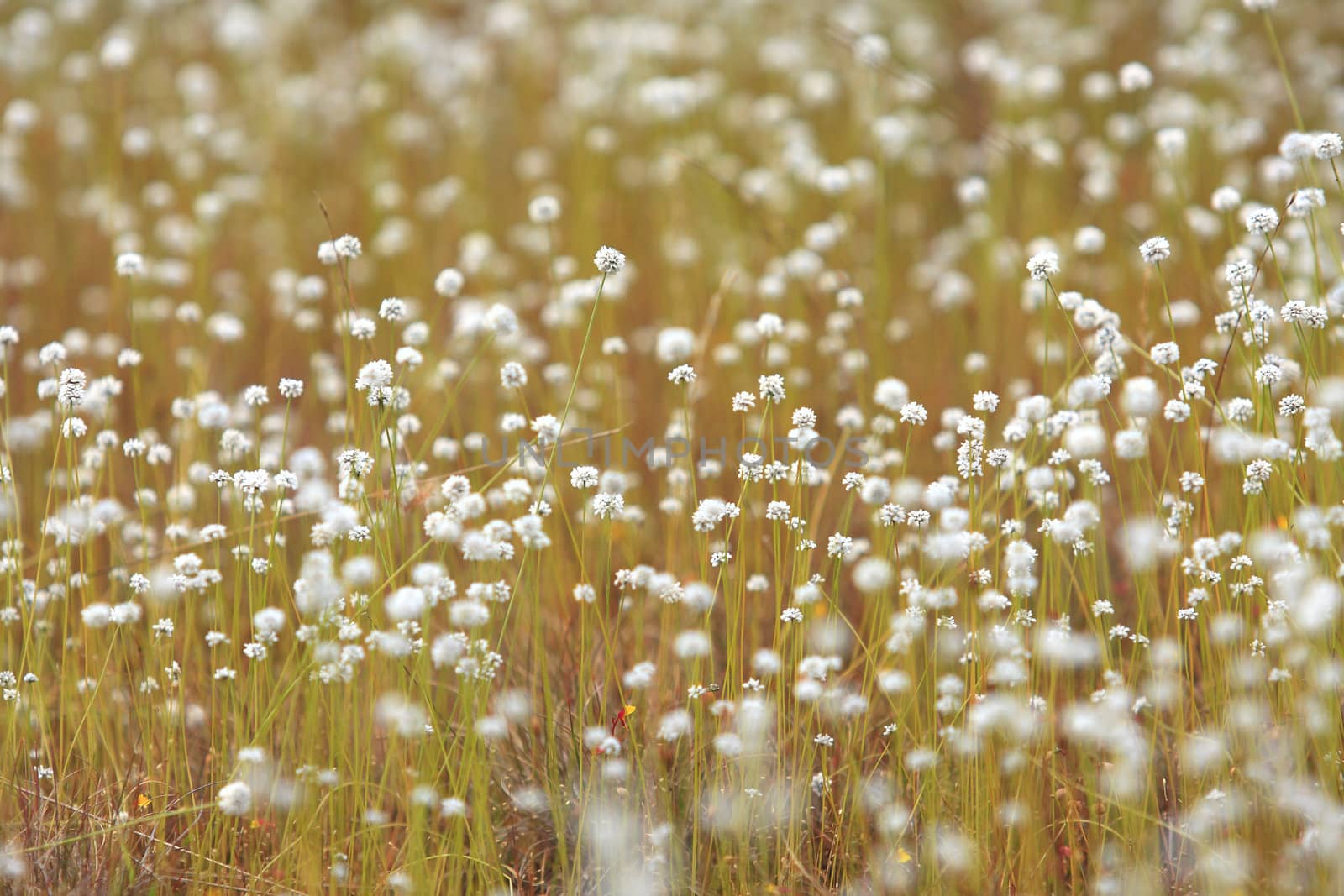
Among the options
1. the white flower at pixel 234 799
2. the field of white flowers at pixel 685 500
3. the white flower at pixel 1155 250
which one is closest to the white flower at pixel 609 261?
the field of white flowers at pixel 685 500

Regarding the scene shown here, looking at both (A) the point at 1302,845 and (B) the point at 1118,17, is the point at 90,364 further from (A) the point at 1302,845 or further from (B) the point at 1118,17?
(B) the point at 1118,17

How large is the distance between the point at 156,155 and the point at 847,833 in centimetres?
563

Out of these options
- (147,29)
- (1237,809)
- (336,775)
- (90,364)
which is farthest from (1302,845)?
(147,29)

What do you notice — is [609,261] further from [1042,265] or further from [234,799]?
[234,799]

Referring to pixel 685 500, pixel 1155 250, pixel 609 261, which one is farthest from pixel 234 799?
pixel 1155 250

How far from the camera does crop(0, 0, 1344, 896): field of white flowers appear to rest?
2.41m

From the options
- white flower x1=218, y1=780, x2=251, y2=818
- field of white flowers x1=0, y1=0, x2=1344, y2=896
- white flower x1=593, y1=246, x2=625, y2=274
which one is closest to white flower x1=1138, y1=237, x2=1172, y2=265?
field of white flowers x1=0, y1=0, x2=1344, y2=896

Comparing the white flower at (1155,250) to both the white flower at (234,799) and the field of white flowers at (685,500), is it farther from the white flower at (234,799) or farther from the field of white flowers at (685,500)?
the white flower at (234,799)

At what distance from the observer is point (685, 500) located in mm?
3293

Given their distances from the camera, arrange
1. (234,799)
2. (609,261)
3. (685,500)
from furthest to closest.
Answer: (685,500)
(609,261)
(234,799)

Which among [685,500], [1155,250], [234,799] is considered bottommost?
[685,500]

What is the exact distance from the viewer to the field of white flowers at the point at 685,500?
2.41 metres

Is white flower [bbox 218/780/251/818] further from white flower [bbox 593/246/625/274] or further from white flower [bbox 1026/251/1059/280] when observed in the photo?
white flower [bbox 1026/251/1059/280]

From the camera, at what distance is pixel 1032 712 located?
250 centimetres
